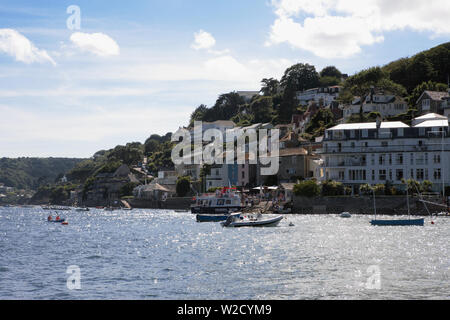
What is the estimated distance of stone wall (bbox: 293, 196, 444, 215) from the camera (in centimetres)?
10098

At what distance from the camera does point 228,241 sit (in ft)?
206

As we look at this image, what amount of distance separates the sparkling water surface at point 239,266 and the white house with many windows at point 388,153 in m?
40.5

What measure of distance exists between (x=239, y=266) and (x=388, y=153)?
76.7 metres

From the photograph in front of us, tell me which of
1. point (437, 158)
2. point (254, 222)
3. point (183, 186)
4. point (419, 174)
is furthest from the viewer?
point (183, 186)

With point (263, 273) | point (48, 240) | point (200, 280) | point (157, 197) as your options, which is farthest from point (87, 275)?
point (157, 197)

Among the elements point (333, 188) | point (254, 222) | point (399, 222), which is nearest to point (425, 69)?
point (333, 188)

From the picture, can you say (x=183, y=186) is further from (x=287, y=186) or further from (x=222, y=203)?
(x=222, y=203)

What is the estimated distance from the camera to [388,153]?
113 m

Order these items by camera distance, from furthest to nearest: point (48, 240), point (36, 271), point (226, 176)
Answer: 1. point (226, 176)
2. point (48, 240)
3. point (36, 271)

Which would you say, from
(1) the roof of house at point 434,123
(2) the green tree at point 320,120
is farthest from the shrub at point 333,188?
(2) the green tree at point 320,120

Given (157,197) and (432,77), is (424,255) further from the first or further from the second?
(157,197)

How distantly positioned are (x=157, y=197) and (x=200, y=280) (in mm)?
152616

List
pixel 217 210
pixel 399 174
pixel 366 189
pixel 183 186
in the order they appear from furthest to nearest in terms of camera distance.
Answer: pixel 183 186 < pixel 217 210 < pixel 399 174 < pixel 366 189
